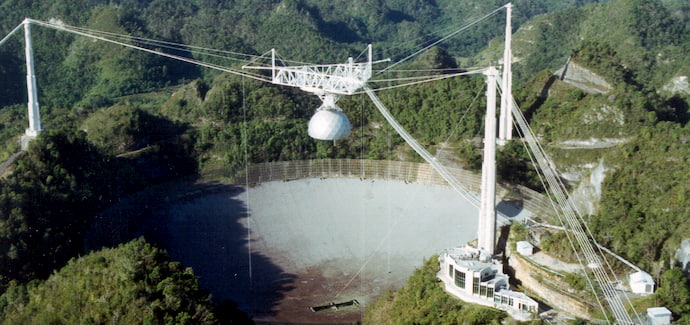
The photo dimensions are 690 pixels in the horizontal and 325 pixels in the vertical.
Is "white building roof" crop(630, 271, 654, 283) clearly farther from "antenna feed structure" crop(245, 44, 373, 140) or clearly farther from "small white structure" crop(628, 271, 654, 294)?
"antenna feed structure" crop(245, 44, 373, 140)

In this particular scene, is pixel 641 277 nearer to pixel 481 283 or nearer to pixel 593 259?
pixel 593 259

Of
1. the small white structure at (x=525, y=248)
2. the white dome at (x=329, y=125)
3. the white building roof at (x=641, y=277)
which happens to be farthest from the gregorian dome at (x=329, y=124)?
the white building roof at (x=641, y=277)

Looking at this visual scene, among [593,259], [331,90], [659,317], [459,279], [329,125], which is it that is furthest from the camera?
[331,90]

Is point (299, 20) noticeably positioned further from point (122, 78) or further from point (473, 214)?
point (473, 214)

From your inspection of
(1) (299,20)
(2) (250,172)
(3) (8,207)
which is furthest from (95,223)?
(1) (299,20)

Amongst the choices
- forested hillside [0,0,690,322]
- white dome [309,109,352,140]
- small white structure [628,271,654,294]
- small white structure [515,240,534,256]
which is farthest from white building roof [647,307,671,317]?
white dome [309,109,352,140]

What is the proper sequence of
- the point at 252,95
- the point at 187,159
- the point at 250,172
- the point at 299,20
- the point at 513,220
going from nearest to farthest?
the point at 513,220, the point at 250,172, the point at 187,159, the point at 252,95, the point at 299,20

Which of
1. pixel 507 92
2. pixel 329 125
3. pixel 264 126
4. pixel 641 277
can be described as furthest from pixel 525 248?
pixel 264 126

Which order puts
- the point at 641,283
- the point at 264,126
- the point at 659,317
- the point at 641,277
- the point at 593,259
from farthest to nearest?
the point at 264,126, the point at 593,259, the point at 641,277, the point at 641,283, the point at 659,317
